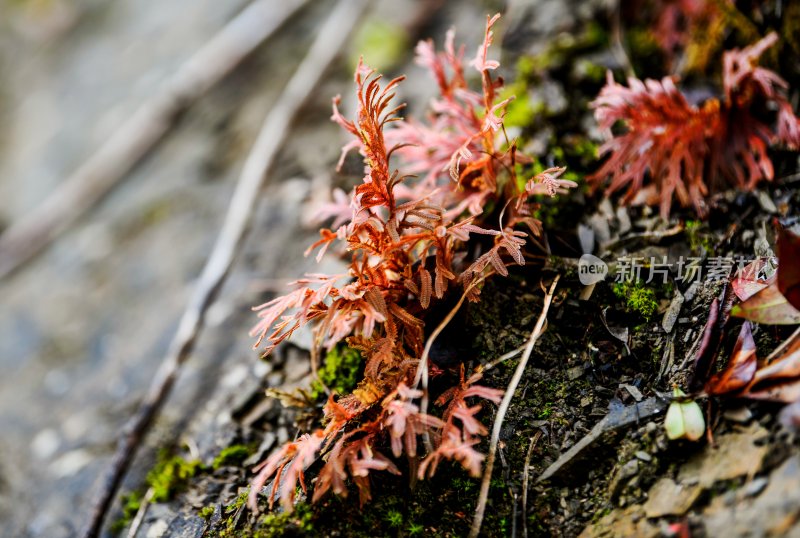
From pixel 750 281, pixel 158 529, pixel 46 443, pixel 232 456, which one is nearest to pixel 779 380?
pixel 750 281

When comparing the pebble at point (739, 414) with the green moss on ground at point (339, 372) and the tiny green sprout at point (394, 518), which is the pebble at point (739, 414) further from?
the green moss on ground at point (339, 372)

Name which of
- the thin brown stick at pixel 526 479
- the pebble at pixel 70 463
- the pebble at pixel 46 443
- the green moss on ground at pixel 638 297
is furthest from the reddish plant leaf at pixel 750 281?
the pebble at pixel 46 443

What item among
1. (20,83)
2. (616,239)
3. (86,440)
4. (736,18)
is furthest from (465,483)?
(20,83)

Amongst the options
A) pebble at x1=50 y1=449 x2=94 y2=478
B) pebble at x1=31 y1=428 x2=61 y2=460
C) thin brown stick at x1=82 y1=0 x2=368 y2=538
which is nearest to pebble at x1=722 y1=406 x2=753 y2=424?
thin brown stick at x1=82 y1=0 x2=368 y2=538

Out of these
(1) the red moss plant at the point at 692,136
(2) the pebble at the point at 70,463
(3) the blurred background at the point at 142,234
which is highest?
(3) the blurred background at the point at 142,234

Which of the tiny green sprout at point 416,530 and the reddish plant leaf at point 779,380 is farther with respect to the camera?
the tiny green sprout at point 416,530

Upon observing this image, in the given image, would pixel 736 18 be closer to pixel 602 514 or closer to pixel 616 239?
pixel 616 239
